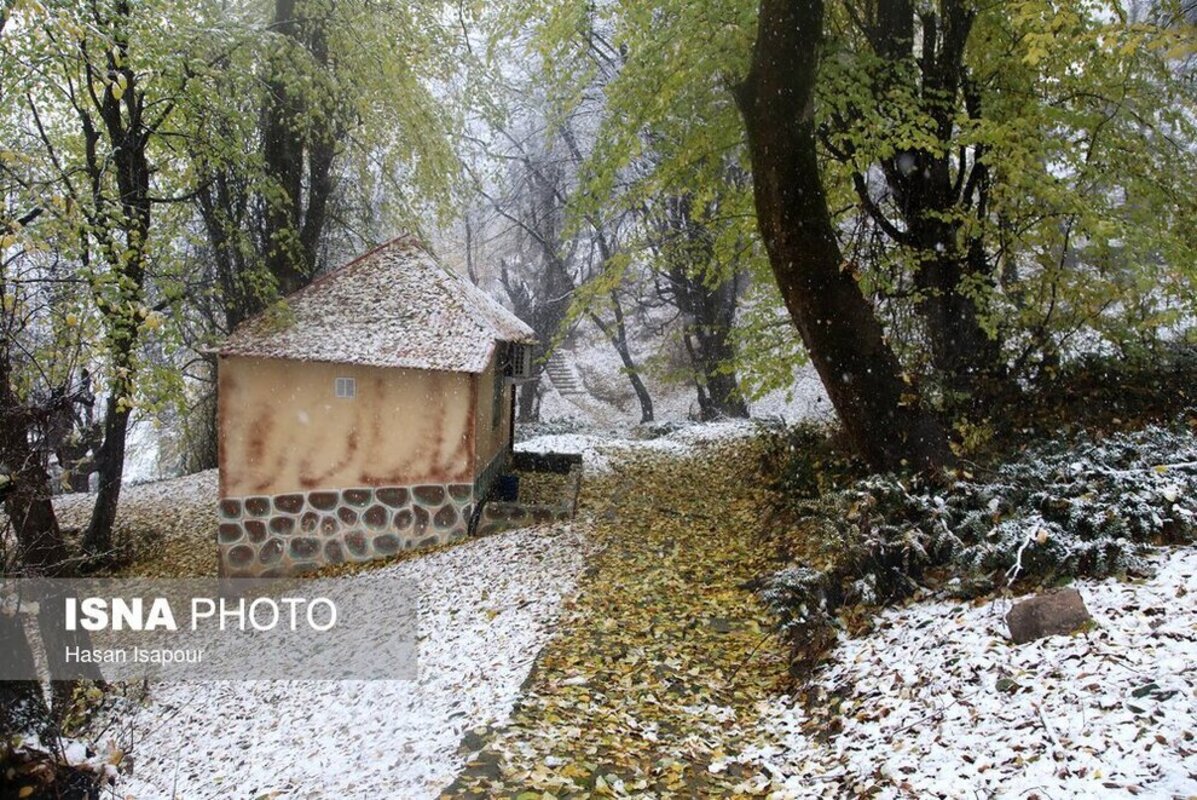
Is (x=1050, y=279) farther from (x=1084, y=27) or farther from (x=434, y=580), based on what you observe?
(x=434, y=580)

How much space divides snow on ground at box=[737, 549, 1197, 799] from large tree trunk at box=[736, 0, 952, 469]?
5.71ft

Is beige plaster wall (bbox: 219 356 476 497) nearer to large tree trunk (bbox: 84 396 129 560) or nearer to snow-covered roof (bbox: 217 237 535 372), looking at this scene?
snow-covered roof (bbox: 217 237 535 372)

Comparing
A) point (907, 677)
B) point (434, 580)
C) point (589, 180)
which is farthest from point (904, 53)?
point (434, 580)

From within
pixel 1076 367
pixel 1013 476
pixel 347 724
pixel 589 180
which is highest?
pixel 589 180

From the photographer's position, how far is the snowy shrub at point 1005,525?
4.46 metres

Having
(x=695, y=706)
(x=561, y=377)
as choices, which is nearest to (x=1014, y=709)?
(x=695, y=706)

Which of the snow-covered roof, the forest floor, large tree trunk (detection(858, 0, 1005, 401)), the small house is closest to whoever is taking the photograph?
the forest floor

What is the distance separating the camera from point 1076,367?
25.1ft

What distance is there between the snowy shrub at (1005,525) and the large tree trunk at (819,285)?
0.49 m

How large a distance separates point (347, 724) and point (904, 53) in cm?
803

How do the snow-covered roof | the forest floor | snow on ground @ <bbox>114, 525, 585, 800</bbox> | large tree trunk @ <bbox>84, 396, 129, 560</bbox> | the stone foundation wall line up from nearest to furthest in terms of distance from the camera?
the forest floor → snow on ground @ <bbox>114, 525, 585, 800</bbox> → the snow-covered roof → the stone foundation wall → large tree trunk @ <bbox>84, 396, 129, 560</bbox>

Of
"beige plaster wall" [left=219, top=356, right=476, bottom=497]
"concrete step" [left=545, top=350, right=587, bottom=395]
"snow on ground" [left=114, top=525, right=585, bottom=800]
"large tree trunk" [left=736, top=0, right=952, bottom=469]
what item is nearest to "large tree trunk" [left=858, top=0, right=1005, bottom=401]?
"large tree trunk" [left=736, top=0, right=952, bottom=469]

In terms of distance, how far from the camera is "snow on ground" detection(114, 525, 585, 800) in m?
4.18

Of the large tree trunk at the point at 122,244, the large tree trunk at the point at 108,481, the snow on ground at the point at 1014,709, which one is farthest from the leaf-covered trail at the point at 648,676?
the large tree trunk at the point at 108,481
